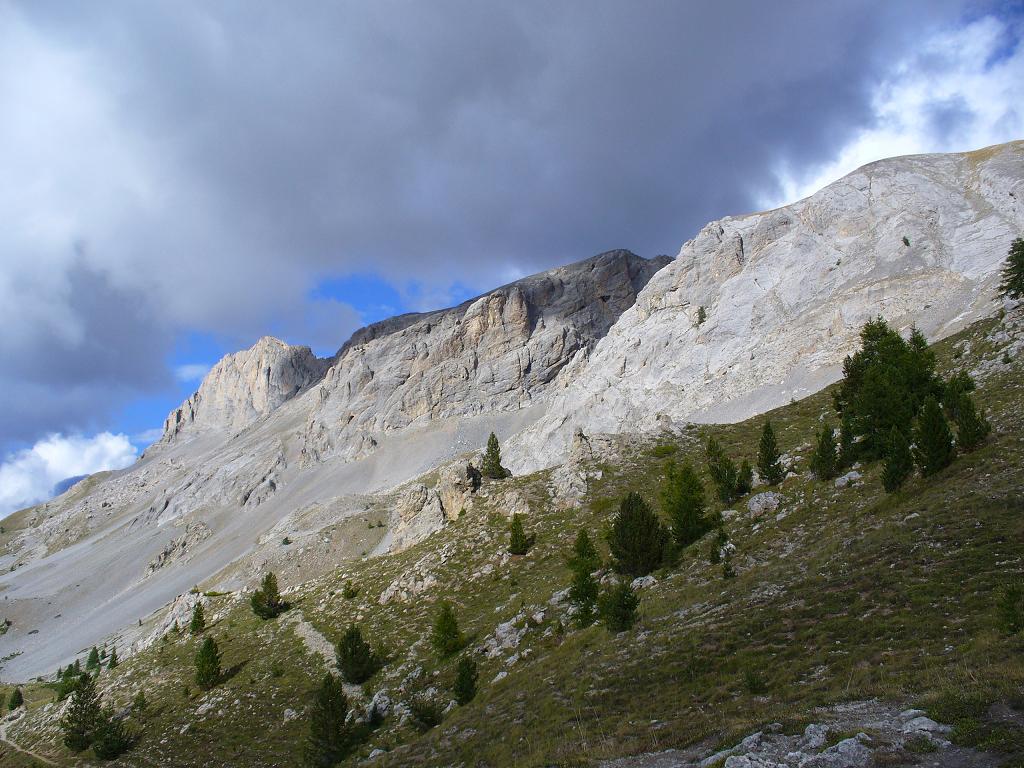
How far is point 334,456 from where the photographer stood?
163625 mm

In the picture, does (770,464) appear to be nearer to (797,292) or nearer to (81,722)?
(81,722)

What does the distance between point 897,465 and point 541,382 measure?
14345cm

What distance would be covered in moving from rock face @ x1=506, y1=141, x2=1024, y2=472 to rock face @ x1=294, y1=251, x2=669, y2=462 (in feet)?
168

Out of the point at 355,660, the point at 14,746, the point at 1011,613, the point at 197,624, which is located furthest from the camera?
the point at 197,624

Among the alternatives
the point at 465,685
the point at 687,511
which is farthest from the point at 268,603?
the point at 687,511

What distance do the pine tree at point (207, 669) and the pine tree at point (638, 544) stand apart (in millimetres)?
26906

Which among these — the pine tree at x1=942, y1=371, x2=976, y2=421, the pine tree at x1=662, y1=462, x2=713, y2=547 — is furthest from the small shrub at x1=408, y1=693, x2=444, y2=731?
the pine tree at x1=942, y1=371, x2=976, y2=421

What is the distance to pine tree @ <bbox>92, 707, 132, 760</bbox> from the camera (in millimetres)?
30156

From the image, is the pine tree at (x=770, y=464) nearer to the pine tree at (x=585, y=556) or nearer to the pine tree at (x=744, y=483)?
the pine tree at (x=744, y=483)

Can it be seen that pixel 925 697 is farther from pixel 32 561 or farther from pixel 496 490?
pixel 32 561

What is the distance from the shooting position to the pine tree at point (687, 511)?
29438 mm

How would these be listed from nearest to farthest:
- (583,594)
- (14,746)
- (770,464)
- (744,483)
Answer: (583,594)
(770,464)
(744,483)
(14,746)

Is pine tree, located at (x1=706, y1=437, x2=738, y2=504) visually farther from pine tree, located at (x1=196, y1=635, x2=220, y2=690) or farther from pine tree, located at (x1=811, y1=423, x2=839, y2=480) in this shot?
pine tree, located at (x1=196, y1=635, x2=220, y2=690)

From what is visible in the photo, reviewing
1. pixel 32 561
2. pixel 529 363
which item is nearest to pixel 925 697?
pixel 529 363
